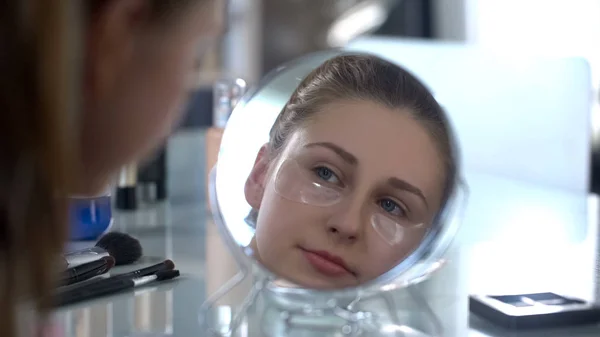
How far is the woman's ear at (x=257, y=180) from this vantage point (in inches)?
25.2

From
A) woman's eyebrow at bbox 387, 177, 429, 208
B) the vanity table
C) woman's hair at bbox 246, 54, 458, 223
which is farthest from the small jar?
woman's eyebrow at bbox 387, 177, 429, 208

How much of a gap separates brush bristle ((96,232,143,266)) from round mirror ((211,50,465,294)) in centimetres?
11

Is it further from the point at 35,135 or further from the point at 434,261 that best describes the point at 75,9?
the point at 434,261

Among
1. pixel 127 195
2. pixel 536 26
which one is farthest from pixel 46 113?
pixel 536 26

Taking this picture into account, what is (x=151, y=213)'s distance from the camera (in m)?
1.16

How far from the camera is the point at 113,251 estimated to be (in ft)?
2.31

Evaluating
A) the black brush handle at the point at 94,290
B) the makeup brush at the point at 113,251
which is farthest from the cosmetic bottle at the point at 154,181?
the black brush handle at the point at 94,290

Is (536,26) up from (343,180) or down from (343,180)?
up

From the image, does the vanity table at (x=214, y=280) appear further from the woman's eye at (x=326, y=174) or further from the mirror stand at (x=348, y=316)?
the woman's eye at (x=326, y=174)

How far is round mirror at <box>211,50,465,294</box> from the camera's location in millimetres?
595

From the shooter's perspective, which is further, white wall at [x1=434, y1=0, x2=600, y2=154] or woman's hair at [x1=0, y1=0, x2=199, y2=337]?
white wall at [x1=434, y1=0, x2=600, y2=154]

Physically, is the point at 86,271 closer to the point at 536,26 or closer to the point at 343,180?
the point at 343,180

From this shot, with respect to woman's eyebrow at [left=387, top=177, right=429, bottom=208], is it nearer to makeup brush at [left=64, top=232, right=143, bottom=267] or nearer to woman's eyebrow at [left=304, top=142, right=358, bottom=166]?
woman's eyebrow at [left=304, top=142, right=358, bottom=166]

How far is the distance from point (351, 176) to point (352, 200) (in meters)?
0.02
